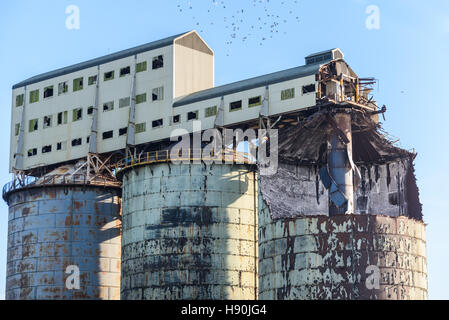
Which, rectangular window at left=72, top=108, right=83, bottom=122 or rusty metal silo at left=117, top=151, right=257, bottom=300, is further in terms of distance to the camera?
rectangular window at left=72, top=108, right=83, bottom=122

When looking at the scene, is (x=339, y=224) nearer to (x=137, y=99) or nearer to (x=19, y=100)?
(x=137, y=99)

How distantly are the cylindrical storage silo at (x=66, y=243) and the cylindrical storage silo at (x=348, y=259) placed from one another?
19.1 m

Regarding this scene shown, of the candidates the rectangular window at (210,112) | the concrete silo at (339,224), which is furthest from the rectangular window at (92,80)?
the concrete silo at (339,224)

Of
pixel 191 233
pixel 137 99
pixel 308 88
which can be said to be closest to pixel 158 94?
pixel 137 99

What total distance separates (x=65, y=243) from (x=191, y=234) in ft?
43.1

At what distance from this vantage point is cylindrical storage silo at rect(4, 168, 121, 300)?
252 ft

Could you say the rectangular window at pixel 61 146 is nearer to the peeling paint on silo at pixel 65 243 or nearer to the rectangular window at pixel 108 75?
the peeling paint on silo at pixel 65 243

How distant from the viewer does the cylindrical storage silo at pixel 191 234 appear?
6844 centimetres

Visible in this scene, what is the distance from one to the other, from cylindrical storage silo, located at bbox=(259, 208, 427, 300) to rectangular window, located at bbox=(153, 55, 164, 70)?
789 inches

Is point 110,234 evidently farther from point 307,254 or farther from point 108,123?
point 307,254

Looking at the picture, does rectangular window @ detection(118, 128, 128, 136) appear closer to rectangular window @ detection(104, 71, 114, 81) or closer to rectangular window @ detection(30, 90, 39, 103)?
rectangular window @ detection(104, 71, 114, 81)

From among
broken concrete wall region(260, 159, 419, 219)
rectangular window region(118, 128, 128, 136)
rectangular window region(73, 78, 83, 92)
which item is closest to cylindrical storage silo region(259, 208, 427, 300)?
broken concrete wall region(260, 159, 419, 219)

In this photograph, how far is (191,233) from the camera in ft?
227

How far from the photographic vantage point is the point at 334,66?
230 ft
